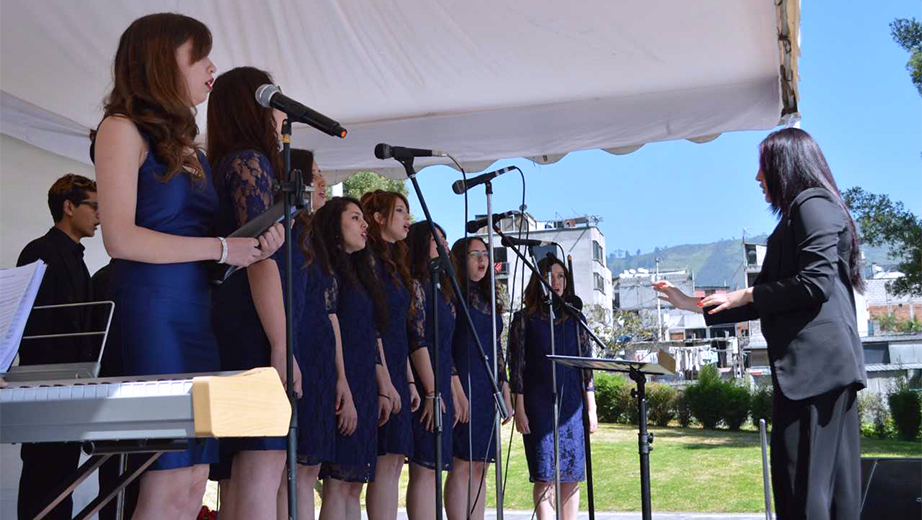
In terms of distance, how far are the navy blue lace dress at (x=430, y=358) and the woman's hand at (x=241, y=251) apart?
8.15 feet

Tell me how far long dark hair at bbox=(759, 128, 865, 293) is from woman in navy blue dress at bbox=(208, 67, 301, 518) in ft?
5.40

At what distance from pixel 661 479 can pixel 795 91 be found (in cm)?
1029

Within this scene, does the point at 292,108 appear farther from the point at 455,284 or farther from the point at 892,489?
the point at 892,489

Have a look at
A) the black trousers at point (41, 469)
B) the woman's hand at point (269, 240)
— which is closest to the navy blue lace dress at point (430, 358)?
the black trousers at point (41, 469)

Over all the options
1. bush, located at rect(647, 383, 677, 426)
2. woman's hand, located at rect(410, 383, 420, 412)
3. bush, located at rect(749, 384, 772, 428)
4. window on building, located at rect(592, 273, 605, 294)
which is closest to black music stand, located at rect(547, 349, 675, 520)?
→ woman's hand, located at rect(410, 383, 420, 412)

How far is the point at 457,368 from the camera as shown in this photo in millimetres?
5141

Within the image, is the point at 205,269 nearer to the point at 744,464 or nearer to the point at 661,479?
the point at 661,479

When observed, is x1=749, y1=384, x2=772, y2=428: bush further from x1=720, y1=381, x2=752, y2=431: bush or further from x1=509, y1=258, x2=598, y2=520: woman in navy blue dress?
x1=509, y1=258, x2=598, y2=520: woman in navy blue dress

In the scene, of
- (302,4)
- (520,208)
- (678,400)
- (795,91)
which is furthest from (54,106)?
(678,400)

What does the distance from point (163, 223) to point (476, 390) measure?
315 cm

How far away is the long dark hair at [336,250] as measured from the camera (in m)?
3.96

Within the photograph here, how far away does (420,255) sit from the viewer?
5004 millimetres

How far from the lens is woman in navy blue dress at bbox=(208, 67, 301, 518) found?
7.93 ft

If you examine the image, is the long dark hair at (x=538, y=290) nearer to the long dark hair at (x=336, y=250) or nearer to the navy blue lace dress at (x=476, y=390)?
the navy blue lace dress at (x=476, y=390)
